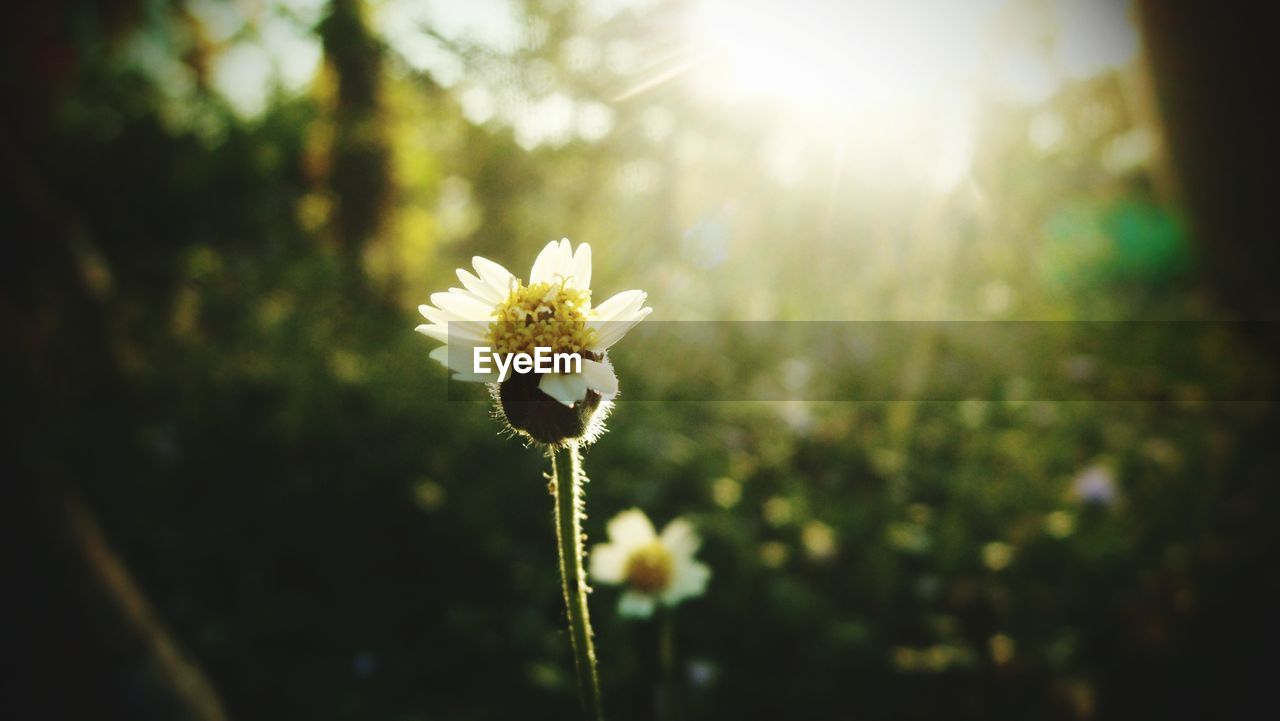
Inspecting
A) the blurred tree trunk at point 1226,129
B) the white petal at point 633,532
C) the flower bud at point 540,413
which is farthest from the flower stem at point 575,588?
the blurred tree trunk at point 1226,129

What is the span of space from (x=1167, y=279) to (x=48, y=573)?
10.9 m

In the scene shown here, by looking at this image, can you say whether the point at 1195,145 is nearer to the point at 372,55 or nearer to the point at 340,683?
the point at 340,683

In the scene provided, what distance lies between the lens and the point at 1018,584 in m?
2.58

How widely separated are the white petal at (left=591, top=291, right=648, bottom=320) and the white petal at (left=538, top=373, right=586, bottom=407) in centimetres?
11

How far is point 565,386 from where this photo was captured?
83 cm

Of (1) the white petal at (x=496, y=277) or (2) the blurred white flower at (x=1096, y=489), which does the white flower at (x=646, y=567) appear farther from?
(2) the blurred white flower at (x=1096, y=489)

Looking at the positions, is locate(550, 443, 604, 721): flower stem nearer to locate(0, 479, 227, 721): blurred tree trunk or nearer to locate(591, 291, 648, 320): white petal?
locate(591, 291, 648, 320): white petal

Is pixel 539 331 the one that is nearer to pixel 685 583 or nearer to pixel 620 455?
pixel 685 583

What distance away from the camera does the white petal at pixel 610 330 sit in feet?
2.80

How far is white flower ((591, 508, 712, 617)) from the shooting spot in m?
1.59

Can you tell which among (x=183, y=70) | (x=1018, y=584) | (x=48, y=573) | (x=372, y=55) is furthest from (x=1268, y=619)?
(x=183, y=70)

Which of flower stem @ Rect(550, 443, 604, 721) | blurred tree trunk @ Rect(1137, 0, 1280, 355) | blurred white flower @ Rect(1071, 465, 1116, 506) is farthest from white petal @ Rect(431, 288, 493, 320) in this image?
blurred tree trunk @ Rect(1137, 0, 1280, 355)

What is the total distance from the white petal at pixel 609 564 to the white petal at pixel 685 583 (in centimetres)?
13

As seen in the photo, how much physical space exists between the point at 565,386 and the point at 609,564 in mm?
1018
